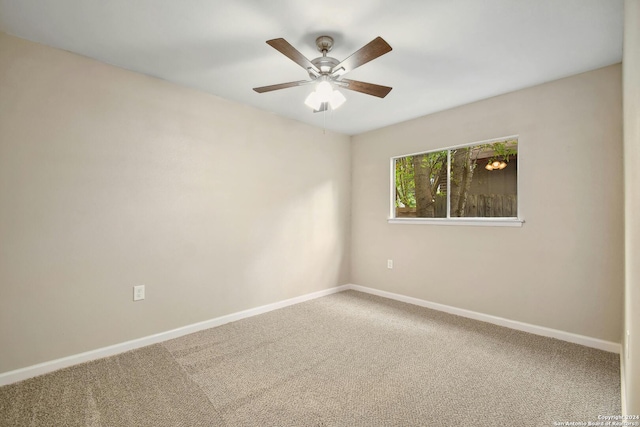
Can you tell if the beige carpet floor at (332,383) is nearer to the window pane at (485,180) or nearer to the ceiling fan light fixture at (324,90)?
the window pane at (485,180)

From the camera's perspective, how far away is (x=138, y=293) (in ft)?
8.26

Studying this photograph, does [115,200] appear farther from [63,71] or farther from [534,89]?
[534,89]

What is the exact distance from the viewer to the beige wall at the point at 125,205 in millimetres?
2031

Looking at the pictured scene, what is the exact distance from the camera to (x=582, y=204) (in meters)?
2.49

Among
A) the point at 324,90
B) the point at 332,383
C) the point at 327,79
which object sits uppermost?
the point at 327,79

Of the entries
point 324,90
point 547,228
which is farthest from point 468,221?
point 324,90

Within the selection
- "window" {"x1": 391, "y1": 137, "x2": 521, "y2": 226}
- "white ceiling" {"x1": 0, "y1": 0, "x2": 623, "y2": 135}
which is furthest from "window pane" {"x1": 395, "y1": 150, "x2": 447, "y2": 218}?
"white ceiling" {"x1": 0, "y1": 0, "x2": 623, "y2": 135}

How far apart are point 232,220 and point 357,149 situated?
7.21 feet

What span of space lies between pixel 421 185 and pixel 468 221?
80 cm

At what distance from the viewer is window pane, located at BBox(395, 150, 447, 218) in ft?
11.7

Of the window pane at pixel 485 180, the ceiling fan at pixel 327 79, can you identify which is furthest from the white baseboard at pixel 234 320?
the ceiling fan at pixel 327 79

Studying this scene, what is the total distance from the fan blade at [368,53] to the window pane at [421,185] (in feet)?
6.79

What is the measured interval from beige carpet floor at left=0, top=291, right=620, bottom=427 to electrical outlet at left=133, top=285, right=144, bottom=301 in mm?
430

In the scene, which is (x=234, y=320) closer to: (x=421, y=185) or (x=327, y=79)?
(x=327, y=79)
